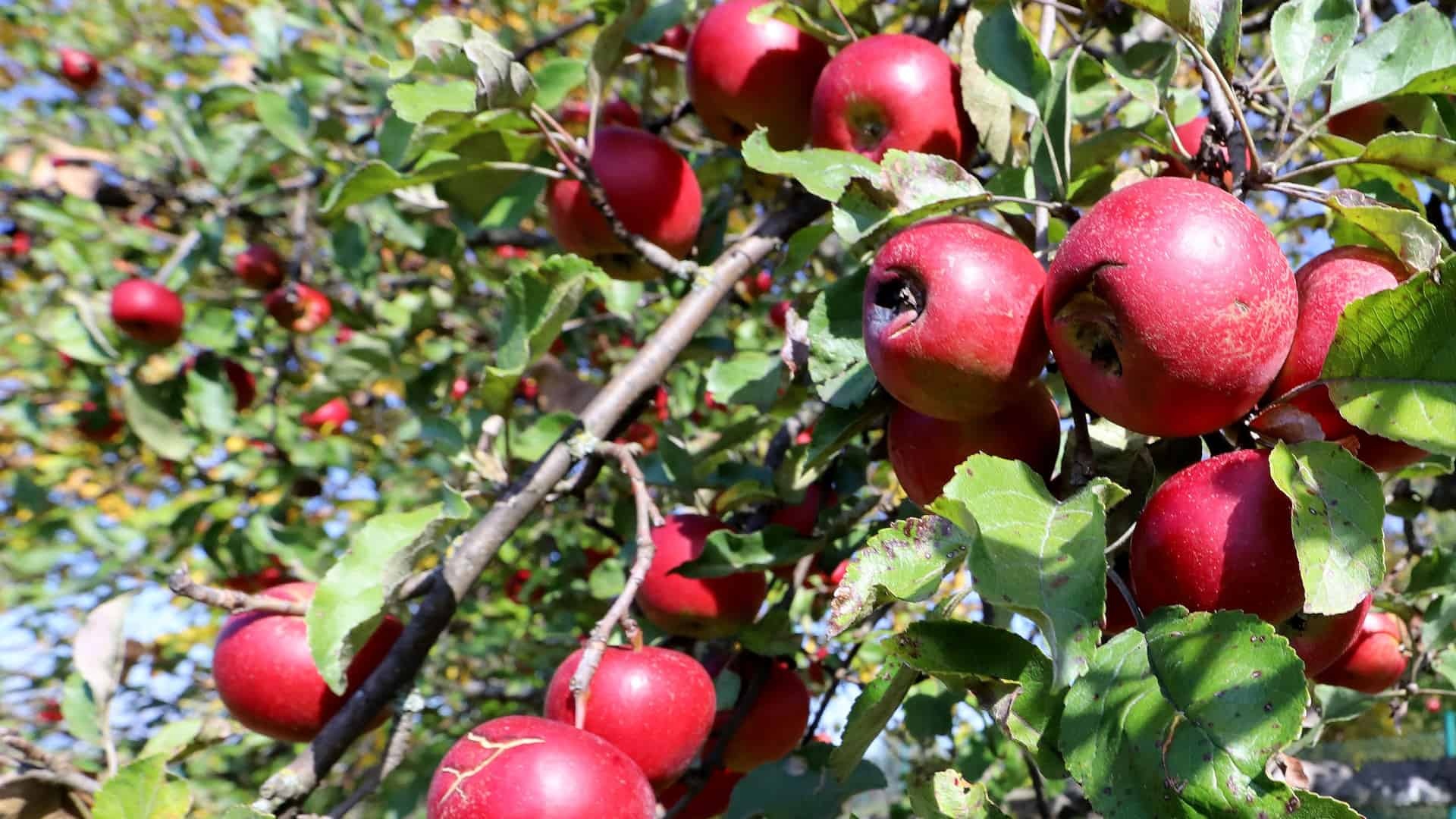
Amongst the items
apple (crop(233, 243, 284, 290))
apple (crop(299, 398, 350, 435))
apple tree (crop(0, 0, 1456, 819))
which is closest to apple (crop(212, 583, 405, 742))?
apple tree (crop(0, 0, 1456, 819))

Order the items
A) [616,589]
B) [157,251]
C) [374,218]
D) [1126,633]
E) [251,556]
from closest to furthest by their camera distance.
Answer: [1126,633] < [616,589] < [374,218] < [251,556] < [157,251]

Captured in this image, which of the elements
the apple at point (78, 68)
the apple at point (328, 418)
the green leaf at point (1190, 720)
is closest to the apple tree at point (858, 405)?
the green leaf at point (1190, 720)

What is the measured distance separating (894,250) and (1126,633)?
359mm

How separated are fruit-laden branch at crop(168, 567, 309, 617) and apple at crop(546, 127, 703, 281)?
676 mm

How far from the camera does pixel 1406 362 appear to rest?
657 mm

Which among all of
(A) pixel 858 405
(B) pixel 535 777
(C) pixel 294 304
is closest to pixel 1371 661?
(A) pixel 858 405

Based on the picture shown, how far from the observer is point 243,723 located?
127 centimetres

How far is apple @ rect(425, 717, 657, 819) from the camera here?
84 centimetres

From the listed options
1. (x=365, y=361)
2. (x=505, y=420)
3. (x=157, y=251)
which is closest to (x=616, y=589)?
(x=505, y=420)

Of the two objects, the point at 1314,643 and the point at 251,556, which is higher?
the point at 1314,643

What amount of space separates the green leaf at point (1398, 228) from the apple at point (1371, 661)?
0.68 meters

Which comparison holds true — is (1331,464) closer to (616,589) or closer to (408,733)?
(408,733)

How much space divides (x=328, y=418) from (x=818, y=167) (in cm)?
258

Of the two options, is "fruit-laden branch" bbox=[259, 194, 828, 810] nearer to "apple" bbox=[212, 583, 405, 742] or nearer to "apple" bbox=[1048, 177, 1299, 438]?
"apple" bbox=[212, 583, 405, 742]
